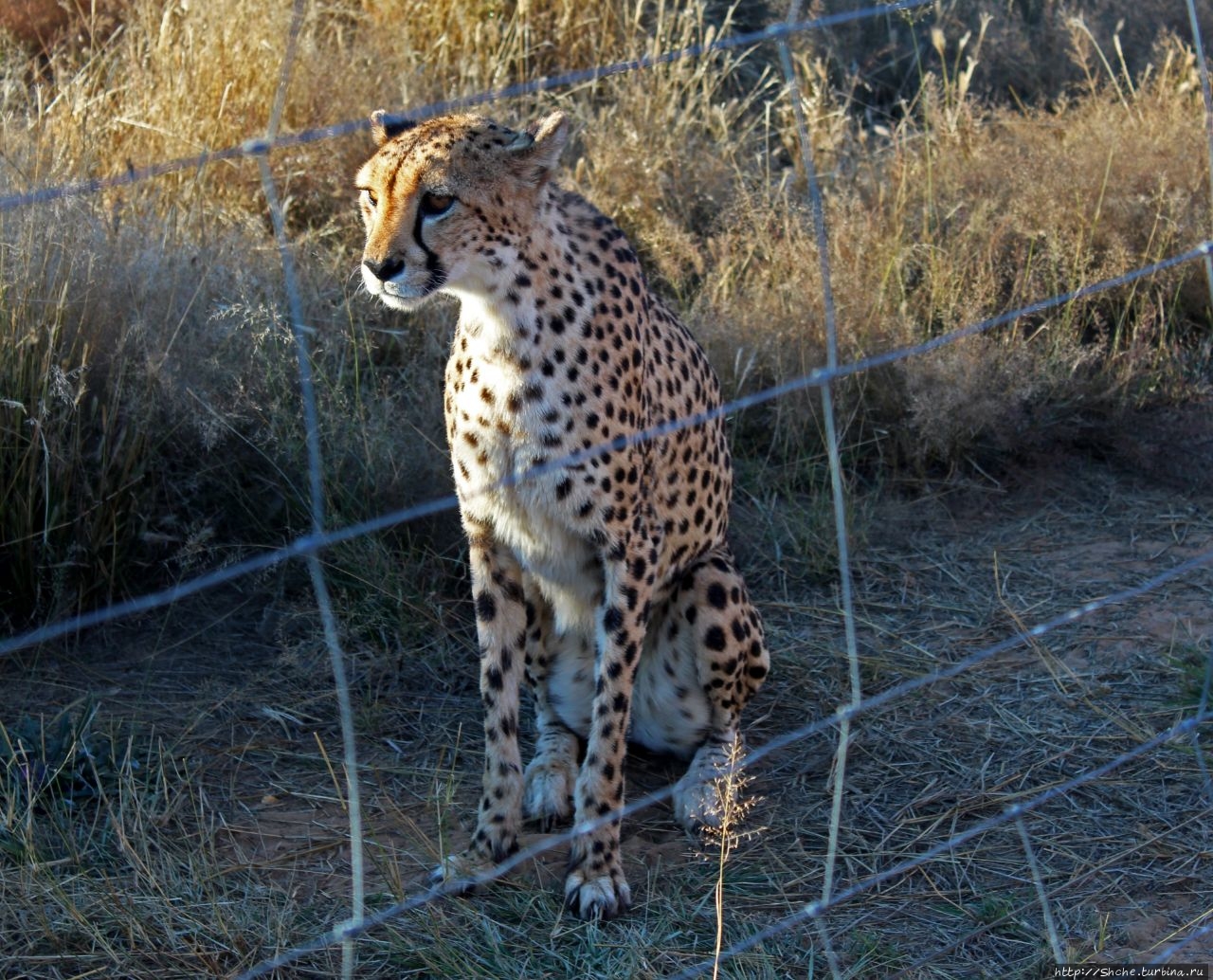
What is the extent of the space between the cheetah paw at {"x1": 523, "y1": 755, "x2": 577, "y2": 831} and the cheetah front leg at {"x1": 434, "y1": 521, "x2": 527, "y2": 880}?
17 centimetres

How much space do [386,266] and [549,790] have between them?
3.21ft

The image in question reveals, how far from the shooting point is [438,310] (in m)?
3.44

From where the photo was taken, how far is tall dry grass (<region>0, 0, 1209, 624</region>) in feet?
9.29

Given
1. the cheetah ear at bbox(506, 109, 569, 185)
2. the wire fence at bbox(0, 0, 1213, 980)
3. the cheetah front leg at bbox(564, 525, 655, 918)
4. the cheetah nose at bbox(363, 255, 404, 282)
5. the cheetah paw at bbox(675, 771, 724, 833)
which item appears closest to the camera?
the wire fence at bbox(0, 0, 1213, 980)

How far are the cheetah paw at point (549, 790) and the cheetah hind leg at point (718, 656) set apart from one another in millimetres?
187

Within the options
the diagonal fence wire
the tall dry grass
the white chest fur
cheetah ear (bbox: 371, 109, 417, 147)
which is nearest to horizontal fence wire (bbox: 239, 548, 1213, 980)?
the diagonal fence wire

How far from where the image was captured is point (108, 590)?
2.82 m

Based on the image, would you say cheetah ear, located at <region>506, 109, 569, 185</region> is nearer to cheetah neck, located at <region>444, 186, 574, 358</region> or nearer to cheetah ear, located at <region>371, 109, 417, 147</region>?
cheetah neck, located at <region>444, 186, 574, 358</region>

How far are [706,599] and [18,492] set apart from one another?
1270 mm

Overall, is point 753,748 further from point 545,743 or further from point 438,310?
point 438,310

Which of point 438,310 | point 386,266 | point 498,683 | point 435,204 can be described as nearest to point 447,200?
point 435,204

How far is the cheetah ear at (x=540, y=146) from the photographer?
212 cm

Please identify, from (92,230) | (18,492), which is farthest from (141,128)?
(18,492)

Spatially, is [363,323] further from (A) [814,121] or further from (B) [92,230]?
(A) [814,121]
